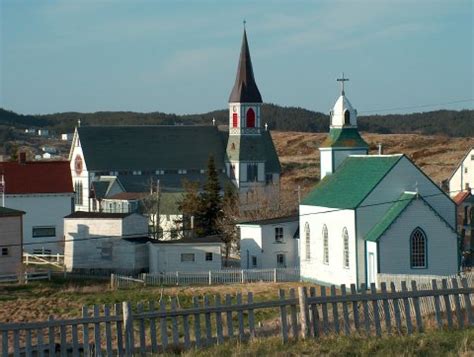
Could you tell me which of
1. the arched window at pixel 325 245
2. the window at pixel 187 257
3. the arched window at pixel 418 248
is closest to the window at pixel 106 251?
the window at pixel 187 257

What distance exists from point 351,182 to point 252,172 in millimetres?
47064

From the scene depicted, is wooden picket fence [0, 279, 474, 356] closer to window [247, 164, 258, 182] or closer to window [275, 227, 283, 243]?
window [275, 227, 283, 243]

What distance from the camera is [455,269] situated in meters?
41.3

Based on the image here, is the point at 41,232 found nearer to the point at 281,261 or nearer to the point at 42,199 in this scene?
the point at 42,199

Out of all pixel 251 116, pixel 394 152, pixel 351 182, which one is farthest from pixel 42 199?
pixel 394 152

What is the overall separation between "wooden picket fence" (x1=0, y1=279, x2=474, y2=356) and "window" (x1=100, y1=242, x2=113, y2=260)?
108 feet

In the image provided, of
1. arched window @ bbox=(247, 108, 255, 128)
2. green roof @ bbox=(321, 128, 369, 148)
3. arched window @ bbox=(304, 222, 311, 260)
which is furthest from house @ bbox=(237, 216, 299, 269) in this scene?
arched window @ bbox=(247, 108, 255, 128)

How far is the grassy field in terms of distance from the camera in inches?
662

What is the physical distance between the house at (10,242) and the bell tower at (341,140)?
14.4 metres

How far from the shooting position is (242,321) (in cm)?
1870

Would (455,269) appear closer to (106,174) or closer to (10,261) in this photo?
(10,261)

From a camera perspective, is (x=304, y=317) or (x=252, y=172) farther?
(x=252, y=172)

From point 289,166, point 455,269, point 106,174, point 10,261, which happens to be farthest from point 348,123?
point 289,166

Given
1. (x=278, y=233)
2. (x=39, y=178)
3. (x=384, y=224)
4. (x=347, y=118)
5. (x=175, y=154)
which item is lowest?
(x=384, y=224)
